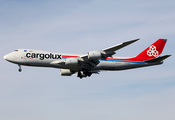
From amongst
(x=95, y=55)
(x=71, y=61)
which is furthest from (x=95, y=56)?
(x=71, y=61)

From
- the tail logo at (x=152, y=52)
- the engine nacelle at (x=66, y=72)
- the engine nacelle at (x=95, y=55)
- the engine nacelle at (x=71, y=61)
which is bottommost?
the engine nacelle at (x=66, y=72)

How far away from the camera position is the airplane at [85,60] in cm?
4595

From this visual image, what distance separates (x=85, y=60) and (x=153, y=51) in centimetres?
1556

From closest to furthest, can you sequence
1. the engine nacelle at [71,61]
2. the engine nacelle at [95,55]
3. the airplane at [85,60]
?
the engine nacelle at [95,55]
the airplane at [85,60]
the engine nacelle at [71,61]

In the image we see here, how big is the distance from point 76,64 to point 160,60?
52.7 ft

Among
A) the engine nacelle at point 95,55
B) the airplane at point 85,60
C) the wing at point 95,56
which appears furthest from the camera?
the airplane at point 85,60

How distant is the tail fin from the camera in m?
53.9

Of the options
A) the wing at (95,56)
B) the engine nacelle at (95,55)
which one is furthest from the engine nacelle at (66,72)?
the engine nacelle at (95,55)

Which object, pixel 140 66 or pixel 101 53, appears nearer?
pixel 101 53

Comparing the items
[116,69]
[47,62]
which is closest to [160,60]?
[116,69]

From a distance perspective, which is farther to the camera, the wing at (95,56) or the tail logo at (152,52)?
the tail logo at (152,52)

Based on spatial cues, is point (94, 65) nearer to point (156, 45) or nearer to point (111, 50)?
point (111, 50)

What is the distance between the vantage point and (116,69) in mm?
52031

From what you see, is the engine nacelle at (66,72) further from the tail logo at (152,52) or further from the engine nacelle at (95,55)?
the tail logo at (152,52)
